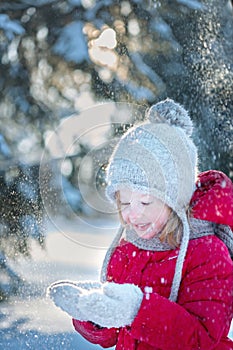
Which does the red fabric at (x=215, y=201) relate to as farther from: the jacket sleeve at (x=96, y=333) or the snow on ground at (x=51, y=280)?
the snow on ground at (x=51, y=280)

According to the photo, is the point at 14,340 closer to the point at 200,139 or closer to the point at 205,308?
the point at 205,308

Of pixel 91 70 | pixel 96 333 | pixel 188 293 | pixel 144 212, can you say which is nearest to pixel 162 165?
pixel 144 212

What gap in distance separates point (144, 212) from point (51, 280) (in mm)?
2529

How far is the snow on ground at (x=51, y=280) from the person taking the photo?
9.37ft

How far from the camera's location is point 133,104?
4.46 meters

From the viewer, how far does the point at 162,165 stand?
4.66 feet

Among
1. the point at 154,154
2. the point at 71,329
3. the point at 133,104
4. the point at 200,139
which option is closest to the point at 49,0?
the point at 133,104

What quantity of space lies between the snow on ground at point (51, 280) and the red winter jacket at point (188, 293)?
103cm

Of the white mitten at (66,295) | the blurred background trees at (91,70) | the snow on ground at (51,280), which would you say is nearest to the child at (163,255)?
the white mitten at (66,295)

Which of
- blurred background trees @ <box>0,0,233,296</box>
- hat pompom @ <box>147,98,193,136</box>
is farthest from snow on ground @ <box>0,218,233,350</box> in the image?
hat pompom @ <box>147,98,193,136</box>

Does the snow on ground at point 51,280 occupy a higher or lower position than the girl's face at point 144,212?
lower

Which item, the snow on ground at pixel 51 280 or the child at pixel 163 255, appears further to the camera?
the snow on ground at pixel 51 280

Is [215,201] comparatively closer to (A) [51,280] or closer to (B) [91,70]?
(A) [51,280]

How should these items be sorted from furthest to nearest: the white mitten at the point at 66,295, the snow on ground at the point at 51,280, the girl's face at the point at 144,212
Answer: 1. the snow on ground at the point at 51,280
2. the girl's face at the point at 144,212
3. the white mitten at the point at 66,295
